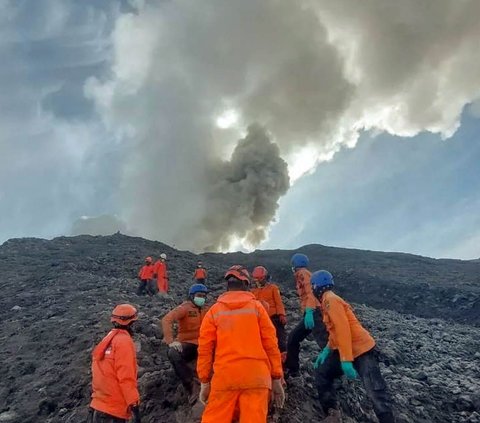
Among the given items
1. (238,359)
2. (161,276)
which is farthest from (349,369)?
(161,276)

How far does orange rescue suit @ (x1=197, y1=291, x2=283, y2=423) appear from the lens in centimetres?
405

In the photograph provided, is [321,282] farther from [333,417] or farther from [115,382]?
[115,382]

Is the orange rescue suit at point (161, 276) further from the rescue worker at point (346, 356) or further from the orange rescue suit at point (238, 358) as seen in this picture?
the orange rescue suit at point (238, 358)

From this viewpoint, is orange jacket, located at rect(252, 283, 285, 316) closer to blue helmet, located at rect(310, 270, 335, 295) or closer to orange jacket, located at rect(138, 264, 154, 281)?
blue helmet, located at rect(310, 270, 335, 295)

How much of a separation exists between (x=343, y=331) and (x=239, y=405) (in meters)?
1.67

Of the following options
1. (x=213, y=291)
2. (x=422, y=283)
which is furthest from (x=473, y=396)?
(x=422, y=283)

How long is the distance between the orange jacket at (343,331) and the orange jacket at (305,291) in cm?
112

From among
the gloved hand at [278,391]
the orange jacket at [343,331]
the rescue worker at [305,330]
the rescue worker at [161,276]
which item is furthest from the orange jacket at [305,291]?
the rescue worker at [161,276]

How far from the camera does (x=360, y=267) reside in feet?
102

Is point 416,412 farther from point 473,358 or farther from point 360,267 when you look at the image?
point 360,267

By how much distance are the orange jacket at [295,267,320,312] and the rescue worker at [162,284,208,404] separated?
1.52 m

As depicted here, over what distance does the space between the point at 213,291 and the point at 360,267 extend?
1582cm

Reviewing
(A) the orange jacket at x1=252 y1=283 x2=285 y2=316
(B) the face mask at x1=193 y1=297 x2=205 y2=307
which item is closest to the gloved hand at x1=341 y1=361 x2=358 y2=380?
(B) the face mask at x1=193 y1=297 x2=205 y2=307

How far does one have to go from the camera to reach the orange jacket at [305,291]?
6711mm
